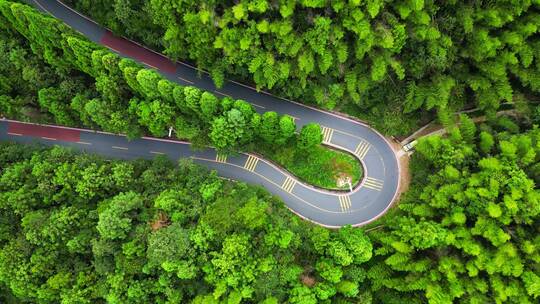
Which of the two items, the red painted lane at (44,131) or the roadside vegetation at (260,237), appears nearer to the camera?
the roadside vegetation at (260,237)

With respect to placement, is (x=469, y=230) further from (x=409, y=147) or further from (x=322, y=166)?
(x=322, y=166)

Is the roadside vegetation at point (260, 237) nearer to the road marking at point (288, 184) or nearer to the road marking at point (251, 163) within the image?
the road marking at point (288, 184)

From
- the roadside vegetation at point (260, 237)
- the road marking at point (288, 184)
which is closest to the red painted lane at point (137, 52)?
the roadside vegetation at point (260, 237)

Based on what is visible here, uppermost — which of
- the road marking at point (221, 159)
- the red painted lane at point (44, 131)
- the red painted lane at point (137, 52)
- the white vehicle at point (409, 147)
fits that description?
the white vehicle at point (409, 147)

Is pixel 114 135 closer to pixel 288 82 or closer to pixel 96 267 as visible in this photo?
pixel 96 267

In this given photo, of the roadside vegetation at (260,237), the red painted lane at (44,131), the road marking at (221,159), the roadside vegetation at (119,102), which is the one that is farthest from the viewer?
the red painted lane at (44,131)

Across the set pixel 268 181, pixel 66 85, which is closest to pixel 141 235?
pixel 268 181
